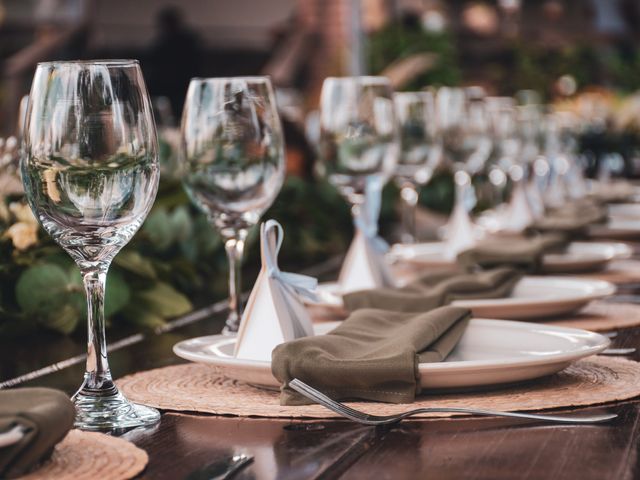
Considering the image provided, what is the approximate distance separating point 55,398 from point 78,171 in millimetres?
193

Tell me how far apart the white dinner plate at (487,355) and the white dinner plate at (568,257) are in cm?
58

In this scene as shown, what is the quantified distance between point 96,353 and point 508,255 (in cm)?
75

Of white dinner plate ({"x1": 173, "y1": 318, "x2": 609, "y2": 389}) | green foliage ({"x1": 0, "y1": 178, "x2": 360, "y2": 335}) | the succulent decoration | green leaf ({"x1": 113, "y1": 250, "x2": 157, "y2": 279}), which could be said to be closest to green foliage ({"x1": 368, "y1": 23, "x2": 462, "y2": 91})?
green foliage ({"x1": 0, "y1": 178, "x2": 360, "y2": 335})

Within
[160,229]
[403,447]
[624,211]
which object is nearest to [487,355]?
[403,447]

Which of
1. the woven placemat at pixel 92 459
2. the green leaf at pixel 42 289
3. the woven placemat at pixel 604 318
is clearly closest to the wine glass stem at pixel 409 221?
the woven placemat at pixel 604 318

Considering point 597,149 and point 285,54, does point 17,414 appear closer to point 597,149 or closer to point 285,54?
point 597,149

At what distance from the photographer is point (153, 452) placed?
724 millimetres

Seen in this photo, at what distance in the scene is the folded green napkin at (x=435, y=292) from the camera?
1.12 meters

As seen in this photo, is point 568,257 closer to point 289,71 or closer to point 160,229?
point 160,229

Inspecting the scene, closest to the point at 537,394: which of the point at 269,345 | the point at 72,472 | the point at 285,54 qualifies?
the point at 269,345

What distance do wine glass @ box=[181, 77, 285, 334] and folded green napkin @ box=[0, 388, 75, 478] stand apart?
475 mm

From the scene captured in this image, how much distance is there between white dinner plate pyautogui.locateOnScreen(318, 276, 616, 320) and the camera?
1.18 meters

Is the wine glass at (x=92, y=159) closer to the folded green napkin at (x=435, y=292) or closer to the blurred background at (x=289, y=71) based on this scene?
the folded green napkin at (x=435, y=292)

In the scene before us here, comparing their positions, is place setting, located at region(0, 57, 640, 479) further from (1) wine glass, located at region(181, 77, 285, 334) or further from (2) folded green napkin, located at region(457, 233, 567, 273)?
(2) folded green napkin, located at region(457, 233, 567, 273)
